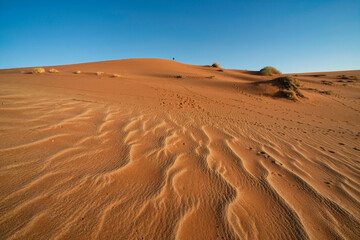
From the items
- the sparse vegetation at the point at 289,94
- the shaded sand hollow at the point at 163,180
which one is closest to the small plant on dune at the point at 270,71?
the sparse vegetation at the point at 289,94

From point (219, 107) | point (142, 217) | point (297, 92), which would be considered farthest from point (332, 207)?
point (297, 92)

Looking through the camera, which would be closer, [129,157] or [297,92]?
[129,157]

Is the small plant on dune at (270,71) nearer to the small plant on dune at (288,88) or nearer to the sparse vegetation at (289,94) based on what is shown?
the small plant on dune at (288,88)

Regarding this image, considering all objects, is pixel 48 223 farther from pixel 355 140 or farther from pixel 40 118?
pixel 355 140

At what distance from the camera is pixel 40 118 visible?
7.82ft

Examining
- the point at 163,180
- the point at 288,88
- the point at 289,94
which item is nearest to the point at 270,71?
the point at 288,88

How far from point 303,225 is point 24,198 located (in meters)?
2.23

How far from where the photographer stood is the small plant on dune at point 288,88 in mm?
6637


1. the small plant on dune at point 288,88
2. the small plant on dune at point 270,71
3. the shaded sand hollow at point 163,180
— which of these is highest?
the small plant on dune at point 270,71

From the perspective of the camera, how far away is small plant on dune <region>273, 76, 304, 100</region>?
6.64m

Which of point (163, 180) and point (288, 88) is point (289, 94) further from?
point (163, 180)

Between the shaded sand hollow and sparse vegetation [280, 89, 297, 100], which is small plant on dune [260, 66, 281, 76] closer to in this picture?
sparse vegetation [280, 89, 297, 100]

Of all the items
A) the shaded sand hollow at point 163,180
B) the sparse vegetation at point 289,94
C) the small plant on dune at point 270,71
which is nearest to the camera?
the shaded sand hollow at point 163,180

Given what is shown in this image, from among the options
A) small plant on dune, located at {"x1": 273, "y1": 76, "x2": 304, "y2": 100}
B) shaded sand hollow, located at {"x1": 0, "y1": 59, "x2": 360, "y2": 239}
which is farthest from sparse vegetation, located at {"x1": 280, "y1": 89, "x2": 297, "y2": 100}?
shaded sand hollow, located at {"x1": 0, "y1": 59, "x2": 360, "y2": 239}
